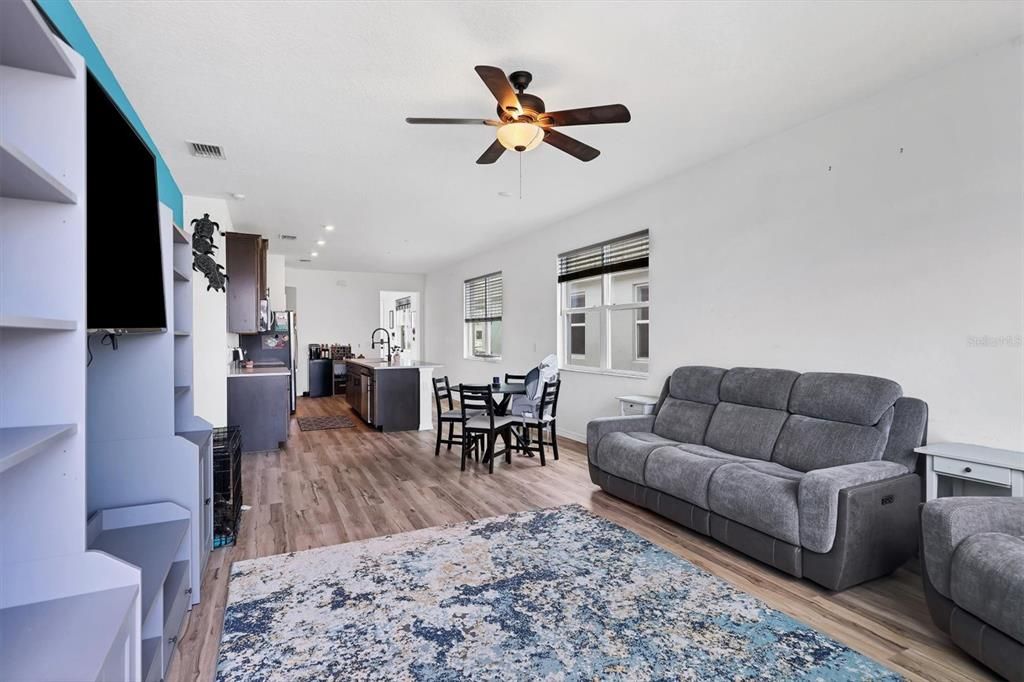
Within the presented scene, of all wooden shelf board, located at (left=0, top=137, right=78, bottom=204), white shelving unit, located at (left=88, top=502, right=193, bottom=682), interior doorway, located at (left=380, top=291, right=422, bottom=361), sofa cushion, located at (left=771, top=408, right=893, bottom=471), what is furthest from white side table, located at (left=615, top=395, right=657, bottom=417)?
interior doorway, located at (left=380, top=291, right=422, bottom=361)

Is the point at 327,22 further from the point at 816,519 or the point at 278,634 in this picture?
the point at 816,519

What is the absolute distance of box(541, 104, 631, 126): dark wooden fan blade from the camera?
2.55 meters

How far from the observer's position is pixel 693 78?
2.88 metres

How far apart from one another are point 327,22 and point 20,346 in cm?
190

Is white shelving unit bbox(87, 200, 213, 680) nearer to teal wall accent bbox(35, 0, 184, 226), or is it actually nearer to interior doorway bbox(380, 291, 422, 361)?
teal wall accent bbox(35, 0, 184, 226)

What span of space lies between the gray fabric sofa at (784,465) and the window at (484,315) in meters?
4.47

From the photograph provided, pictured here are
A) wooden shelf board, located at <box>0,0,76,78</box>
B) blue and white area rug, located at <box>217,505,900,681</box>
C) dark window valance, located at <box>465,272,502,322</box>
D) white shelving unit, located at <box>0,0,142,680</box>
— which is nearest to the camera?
wooden shelf board, located at <box>0,0,76,78</box>

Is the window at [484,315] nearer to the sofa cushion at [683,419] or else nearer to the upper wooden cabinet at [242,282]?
the upper wooden cabinet at [242,282]

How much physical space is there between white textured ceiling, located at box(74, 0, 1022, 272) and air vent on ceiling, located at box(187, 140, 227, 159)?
8cm

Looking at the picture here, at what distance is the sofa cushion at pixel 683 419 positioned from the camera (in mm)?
3857

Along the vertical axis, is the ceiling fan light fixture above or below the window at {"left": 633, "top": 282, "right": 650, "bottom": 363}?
above

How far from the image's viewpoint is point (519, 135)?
2770 millimetres

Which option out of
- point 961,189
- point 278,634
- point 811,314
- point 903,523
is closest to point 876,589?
point 903,523

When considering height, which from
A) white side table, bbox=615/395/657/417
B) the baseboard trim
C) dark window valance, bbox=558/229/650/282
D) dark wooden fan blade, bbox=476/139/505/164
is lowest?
the baseboard trim
